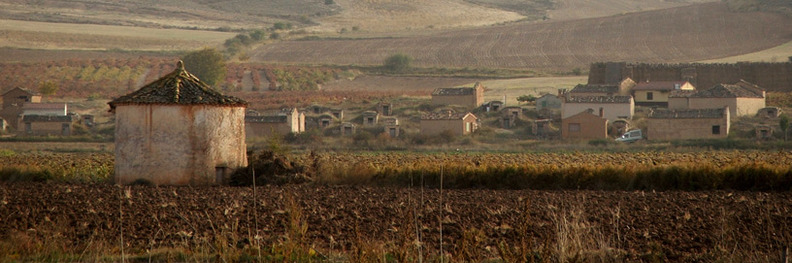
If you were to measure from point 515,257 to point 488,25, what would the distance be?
131 meters

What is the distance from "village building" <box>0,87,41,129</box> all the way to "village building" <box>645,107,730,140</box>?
37874mm

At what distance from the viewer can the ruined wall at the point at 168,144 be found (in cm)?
2266

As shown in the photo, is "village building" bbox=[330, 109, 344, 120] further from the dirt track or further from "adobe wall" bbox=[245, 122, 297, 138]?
the dirt track

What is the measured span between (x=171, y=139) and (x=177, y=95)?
106 centimetres

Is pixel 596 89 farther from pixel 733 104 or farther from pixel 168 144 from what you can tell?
pixel 168 144

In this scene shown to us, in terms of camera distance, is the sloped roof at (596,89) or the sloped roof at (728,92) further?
the sloped roof at (596,89)

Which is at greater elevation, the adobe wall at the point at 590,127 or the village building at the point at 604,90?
the village building at the point at 604,90

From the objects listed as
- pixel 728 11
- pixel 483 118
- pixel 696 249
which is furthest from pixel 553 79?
pixel 696 249

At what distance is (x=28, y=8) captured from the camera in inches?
5064

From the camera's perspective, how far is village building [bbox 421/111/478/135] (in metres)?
54.8

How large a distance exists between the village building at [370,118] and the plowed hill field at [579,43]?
3939 cm

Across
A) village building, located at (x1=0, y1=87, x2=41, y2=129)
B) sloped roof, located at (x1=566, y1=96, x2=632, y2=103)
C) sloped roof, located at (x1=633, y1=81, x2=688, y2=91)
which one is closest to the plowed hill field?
sloped roof, located at (x1=633, y1=81, x2=688, y2=91)

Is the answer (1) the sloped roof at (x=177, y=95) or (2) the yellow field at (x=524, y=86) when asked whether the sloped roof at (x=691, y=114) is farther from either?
(1) the sloped roof at (x=177, y=95)

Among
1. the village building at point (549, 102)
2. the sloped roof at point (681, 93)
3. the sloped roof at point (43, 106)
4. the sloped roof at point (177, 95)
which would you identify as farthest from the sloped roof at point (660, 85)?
the sloped roof at point (177, 95)
